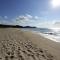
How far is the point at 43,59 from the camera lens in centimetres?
384

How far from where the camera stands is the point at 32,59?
3.82 m

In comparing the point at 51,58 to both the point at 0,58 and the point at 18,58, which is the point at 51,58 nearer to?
the point at 18,58

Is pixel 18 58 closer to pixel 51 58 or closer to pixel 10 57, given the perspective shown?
pixel 10 57

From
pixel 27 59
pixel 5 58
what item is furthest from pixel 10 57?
pixel 27 59

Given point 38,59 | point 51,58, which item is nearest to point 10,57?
point 38,59

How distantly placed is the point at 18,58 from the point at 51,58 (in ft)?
4.67

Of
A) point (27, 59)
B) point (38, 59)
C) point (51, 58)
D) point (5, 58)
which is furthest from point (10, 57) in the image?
point (51, 58)

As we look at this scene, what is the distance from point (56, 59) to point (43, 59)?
0.59 metres

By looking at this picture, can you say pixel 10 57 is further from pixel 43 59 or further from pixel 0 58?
pixel 43 59

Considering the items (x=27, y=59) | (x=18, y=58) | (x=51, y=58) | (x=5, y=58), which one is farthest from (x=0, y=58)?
(x=51, y=58)

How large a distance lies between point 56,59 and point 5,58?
2.16m

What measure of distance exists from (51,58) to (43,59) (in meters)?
0.40

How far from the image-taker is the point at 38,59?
12.5 ft

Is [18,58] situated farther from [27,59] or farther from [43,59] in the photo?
[43,59]
